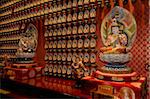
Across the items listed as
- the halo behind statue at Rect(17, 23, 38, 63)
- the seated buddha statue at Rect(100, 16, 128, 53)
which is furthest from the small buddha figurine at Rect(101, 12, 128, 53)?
the halo behind statue at Rect(17, 23, 38, 63)

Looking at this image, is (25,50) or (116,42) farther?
(25,50)

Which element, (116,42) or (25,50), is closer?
(116,42)

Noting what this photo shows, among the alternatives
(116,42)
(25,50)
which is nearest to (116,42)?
(116,42)

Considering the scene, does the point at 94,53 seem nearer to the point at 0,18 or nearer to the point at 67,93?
the point at 67,93

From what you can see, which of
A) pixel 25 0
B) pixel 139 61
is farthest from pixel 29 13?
pixel 139 61

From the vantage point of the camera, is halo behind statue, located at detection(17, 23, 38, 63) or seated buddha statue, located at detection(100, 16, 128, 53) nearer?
seated buddha statue, located at detection(100, 16, 128, 53)

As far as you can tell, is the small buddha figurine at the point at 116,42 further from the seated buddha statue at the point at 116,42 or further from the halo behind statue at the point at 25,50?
the halo behind statue at the point at 25,50

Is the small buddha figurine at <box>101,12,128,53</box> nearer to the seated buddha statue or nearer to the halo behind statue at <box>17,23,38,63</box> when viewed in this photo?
the seated buddha statue

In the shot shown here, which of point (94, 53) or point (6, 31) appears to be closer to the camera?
point (94, 53)

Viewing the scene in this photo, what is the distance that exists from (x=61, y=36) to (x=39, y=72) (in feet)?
2.07

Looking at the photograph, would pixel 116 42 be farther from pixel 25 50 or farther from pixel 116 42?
pixel 25 50

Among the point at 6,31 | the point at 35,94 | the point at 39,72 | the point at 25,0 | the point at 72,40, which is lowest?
the point at 35,94

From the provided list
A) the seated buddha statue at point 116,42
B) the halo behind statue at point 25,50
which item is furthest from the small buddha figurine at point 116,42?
the halo behind statue at point 25,50

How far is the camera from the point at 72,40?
7.24 feet
